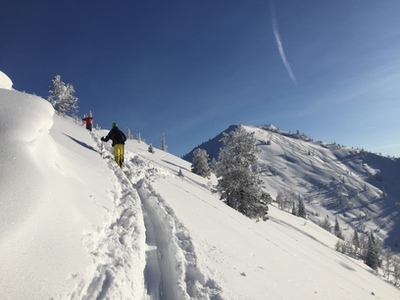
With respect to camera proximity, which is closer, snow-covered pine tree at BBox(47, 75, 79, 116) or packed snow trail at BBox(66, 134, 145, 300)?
packed snow trail at BBox(66, 134, 145, 300)

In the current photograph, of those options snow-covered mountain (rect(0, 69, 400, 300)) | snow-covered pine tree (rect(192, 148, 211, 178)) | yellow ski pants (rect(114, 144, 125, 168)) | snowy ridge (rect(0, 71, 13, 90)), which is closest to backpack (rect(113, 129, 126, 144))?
yellow ski pants (rect(114, 144, 125, 168))

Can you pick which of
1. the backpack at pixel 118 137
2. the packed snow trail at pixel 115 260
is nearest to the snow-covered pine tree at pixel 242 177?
the backpack at pixel 118 137

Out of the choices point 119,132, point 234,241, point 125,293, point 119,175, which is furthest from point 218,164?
point 125,293

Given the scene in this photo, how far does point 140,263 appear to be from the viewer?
5449 mm

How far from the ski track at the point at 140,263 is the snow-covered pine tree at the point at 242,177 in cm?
1625

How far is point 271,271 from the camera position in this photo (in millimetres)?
7406

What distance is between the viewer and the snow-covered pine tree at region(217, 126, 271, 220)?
23.2 metres

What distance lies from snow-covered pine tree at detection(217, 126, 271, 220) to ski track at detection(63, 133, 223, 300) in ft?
53.3

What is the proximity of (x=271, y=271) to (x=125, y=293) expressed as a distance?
472 cm

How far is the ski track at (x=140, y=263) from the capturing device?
4246 millimetres

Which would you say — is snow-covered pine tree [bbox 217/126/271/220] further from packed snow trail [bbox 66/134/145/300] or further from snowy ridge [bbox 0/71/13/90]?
snowy ridge [bbox 0/71/13/90]

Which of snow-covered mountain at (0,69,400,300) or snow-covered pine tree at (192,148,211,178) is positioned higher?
snow-covered pine tree at (192,148,211,178)

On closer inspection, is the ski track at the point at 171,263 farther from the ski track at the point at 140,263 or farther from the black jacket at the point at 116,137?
the black jacket at the point at 116,137

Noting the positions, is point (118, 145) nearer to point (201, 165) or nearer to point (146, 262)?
point (146, 262)
